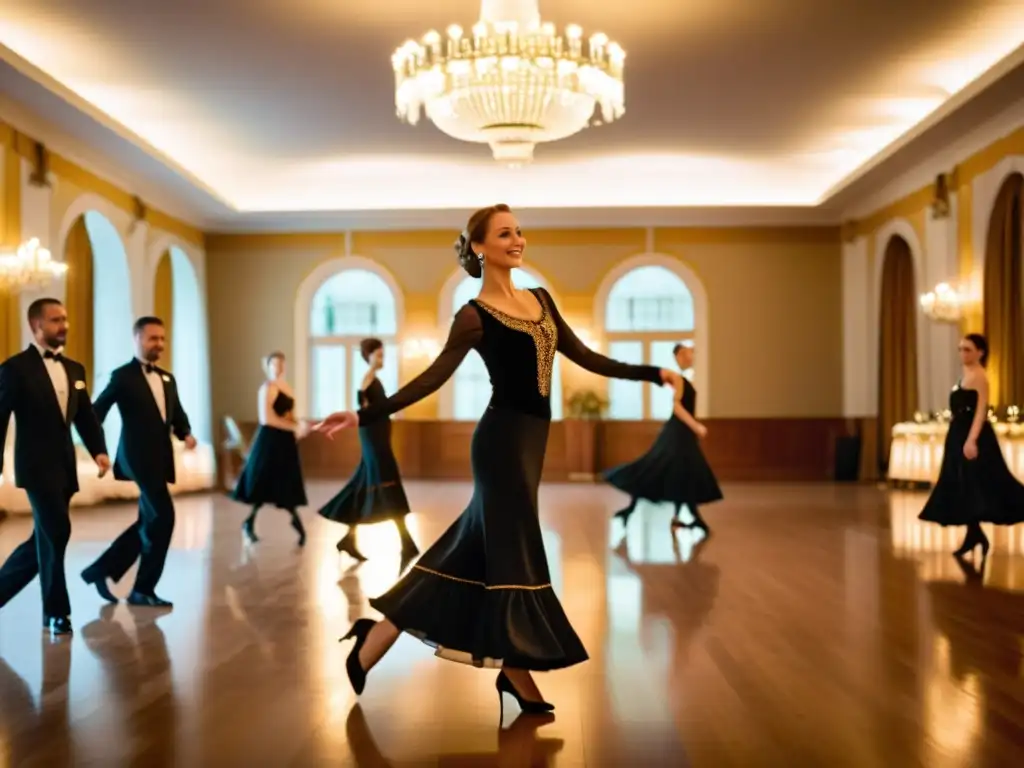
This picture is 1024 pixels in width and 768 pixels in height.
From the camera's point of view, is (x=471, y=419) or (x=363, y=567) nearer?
(x=363, y=567)

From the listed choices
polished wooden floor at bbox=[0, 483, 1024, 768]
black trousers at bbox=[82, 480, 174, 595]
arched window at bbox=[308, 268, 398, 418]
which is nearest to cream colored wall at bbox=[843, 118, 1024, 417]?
polished wooden floor at bbox=[0, 483, 1024, 768]

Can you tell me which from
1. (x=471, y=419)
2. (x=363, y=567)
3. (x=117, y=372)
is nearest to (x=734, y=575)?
(x=363, y=567)

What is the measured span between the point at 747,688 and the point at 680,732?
0.64m

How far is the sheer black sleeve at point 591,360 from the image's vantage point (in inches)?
150

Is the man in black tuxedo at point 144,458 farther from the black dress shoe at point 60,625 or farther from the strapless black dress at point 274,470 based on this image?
the strapless black dress at point 274,470

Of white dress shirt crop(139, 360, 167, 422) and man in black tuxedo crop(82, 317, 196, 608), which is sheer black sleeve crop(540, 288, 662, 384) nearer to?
man in black tuxedo crop(82, 317, 196, 608)

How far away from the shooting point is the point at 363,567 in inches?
287

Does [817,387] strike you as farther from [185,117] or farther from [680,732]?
[680,732]

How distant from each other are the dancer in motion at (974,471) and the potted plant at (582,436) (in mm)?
9461

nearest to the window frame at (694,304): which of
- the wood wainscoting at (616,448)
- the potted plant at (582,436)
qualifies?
the wood wainscoting at (616,448)

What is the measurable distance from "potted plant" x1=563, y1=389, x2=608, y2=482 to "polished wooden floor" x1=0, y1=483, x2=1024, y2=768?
355 inches

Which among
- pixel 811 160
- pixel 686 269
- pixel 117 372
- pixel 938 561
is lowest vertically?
pixel 938 561

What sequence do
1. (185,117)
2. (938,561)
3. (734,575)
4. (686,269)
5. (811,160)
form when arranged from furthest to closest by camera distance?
1. (686,269)
2. (811,160)
3. (185,117)
4. (938,561)
5. (734,575)

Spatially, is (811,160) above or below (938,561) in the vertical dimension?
above
